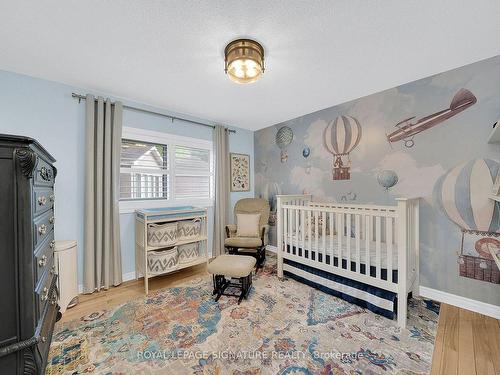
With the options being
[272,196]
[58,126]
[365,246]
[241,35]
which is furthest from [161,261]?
[241,35]

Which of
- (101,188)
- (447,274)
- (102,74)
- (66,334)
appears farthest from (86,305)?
(447,274)

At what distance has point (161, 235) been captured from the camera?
8.54 feet

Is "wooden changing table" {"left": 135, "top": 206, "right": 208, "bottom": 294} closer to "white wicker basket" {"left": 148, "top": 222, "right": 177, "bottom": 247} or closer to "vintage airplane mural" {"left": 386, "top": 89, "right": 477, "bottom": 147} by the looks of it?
"white wicker basket" {"left": 148, "top": 222, "right": 177, "bottom": 247}

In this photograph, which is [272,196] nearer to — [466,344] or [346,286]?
[346,286]

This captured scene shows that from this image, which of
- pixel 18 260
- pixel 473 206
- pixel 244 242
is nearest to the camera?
pixel 18 260

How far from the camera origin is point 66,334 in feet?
5.77

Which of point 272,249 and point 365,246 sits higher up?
point 365,246

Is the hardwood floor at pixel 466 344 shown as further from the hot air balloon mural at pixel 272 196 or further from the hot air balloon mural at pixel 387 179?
the hot air balloon mural at pixel 272 196

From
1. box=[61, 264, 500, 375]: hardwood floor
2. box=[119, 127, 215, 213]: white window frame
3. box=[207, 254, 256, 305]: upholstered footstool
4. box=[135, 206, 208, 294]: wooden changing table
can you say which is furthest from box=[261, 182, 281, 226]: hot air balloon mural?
box=[61, 264, 500, 375]: hardwood floor

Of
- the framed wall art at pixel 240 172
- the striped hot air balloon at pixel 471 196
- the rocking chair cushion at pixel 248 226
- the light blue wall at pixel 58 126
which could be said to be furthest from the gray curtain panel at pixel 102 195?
the striped hot air balloon at pixel 471 196

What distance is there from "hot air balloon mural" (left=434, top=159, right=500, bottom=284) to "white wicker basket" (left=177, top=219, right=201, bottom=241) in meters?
2.86

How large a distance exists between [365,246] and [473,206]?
106 centimetres

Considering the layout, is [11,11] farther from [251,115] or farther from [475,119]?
[475,119]

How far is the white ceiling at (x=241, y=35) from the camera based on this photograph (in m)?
1.38
